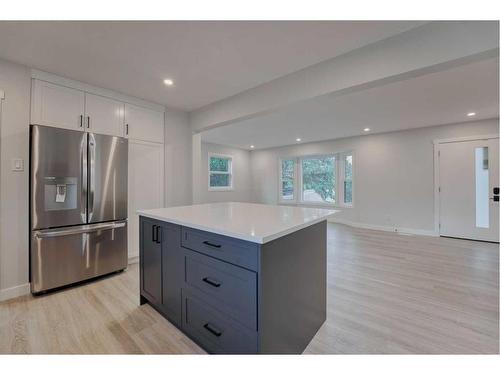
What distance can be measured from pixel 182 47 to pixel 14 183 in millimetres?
2169

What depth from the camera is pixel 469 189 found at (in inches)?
169

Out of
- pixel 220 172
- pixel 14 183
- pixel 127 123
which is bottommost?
pixel 14 183

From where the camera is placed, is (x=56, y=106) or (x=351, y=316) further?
(x=56, y=106)

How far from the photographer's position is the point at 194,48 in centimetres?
195

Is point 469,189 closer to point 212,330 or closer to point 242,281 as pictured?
point 242,281

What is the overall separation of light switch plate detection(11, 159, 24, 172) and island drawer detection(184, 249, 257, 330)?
2.10 metres

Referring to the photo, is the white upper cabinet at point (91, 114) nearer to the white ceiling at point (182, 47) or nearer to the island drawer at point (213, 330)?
the white ceiling at point (182, 47)

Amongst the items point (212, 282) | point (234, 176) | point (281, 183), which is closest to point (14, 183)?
point (212, 282)

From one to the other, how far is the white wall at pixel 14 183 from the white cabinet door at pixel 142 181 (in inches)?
40.6

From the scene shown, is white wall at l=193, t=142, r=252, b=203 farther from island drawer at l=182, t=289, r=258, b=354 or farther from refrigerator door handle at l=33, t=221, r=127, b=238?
island drawer at l=182, t=289, r=258, b=354

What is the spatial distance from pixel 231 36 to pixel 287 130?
3425 millimetres

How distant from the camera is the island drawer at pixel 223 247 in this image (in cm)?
114

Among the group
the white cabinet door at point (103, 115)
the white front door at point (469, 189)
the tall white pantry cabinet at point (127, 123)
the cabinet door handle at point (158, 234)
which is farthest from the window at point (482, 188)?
the white cabinet door at point (103, 115)

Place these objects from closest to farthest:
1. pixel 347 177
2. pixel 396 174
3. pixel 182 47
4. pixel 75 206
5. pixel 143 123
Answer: pixel 182 47 < pixel 75 206 < pixel 143 123 < pixel 396 174 < pixel 347 177
